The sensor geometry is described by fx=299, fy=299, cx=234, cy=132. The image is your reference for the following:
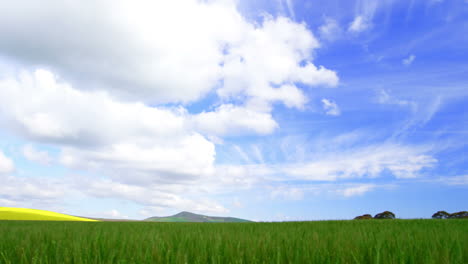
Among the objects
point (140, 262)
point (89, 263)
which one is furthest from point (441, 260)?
point (89, 263)

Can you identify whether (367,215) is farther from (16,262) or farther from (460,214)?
(16,262)

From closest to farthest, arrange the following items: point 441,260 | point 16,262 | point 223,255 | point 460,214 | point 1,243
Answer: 1. point 441,260
2. point 223,255
3. point 16,262
4. point 1,243
5. point 460,214

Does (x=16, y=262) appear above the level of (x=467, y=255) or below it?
below

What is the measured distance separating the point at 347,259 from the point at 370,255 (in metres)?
0.19

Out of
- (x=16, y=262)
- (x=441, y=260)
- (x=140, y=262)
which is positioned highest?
(x=441, y=260)

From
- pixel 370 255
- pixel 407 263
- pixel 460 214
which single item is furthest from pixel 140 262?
pixel 460 214

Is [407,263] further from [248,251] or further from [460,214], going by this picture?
[460,214]

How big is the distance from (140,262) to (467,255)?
114 inches

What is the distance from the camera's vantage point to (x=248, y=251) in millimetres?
2762

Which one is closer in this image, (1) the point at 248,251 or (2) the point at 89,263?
(2) the point at 89,263

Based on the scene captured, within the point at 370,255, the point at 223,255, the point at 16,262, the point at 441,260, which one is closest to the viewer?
the point at 441,260

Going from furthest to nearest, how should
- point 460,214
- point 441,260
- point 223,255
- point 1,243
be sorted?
point 460,214 → point 1,243 → point 223,255 → point 441,260

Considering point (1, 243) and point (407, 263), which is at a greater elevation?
point (407, 263)

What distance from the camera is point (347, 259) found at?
2.57 meters
